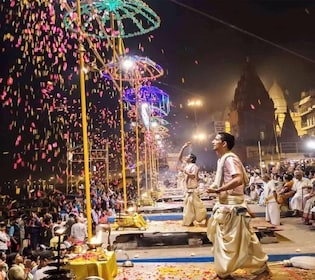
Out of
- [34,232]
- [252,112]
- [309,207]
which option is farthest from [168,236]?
[252,112]

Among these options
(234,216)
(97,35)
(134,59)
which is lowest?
(234,216)

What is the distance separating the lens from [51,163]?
7094cm

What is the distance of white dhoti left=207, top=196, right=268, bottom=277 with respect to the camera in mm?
7574

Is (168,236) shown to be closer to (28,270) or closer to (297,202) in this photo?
(28,270)

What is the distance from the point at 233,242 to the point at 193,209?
274 inches

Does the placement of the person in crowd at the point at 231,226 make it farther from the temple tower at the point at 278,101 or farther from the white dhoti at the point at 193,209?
the temple tower at the point at 278,101

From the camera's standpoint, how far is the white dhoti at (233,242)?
24.8 feet

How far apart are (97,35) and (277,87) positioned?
7484 cm

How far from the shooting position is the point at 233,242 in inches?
301

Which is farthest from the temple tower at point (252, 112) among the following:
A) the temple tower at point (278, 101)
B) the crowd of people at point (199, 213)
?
the crowd of people at point (199, 213)

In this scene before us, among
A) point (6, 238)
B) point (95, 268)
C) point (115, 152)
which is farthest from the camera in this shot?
point (115, 152)

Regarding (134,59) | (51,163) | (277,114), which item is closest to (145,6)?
(134,59)

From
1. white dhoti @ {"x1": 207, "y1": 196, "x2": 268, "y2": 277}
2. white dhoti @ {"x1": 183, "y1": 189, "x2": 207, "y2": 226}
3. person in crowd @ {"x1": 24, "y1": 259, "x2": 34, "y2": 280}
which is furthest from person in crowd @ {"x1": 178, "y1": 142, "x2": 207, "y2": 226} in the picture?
white dhoti @ {"x1": 207, "y1": 196, "x2": 268, "y2": 277}

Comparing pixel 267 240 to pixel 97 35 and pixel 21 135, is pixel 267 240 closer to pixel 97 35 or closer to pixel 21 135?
pixel 97 35
